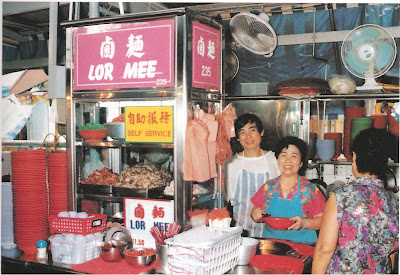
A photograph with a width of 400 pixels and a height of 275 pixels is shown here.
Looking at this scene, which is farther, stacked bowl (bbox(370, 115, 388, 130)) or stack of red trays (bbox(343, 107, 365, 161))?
stack of red trays (bbox(343, 107, 365, 161))

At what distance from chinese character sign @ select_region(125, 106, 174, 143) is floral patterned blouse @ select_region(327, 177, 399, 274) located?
1114 mm

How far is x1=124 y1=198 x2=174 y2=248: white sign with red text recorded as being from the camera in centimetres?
260

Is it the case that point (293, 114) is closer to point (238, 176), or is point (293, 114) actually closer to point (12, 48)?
point (238, 176)

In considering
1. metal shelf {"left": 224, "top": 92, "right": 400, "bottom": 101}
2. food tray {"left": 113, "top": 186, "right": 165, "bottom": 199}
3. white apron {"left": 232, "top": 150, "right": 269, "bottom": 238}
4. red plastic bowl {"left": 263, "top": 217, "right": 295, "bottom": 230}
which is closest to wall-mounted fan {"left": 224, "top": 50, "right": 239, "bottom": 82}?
metal shelf {"left": 224, "top": 92, "right": 400, "bottom": 101}

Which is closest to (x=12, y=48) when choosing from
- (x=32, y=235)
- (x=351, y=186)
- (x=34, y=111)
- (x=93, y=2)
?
(x=34, y=111)

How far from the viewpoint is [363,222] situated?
2.00 metres

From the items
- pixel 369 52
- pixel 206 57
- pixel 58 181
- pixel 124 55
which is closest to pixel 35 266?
pixel 58 181

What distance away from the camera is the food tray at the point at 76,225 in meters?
2.56

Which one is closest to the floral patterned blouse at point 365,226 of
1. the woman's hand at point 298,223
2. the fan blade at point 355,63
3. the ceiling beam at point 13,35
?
the woman's hand at point 298,223

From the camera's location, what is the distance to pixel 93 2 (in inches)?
126

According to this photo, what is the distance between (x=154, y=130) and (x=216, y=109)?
1.89 feet

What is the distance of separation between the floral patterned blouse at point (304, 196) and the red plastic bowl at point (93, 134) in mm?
1431

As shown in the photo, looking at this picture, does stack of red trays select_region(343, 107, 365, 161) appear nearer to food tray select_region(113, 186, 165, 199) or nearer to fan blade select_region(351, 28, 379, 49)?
fan blade select_region(351, 28, 379, 49)

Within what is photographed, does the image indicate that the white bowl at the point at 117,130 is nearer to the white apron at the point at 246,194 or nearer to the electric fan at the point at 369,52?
the white apron at the point at 246,194
